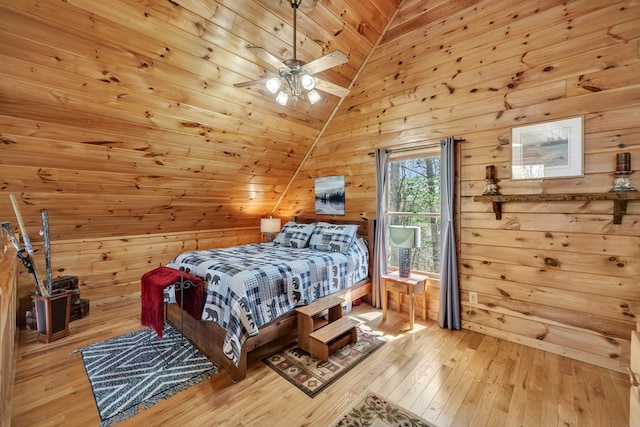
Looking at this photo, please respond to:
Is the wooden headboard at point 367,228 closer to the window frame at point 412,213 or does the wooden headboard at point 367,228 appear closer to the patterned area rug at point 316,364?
the window frame at point 412,213

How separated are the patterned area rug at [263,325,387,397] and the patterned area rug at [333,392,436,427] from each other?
317mm

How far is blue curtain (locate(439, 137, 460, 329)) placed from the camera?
308cm

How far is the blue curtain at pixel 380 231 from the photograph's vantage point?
12.1 ft

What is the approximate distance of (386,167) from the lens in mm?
3742

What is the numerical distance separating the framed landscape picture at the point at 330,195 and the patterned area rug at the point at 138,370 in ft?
8.35

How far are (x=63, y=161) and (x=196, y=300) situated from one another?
6.38ft

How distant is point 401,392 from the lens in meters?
2.13

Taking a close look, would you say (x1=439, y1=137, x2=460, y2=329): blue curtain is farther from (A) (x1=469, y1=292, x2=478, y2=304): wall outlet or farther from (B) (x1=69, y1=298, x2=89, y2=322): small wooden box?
(B) (x1=69, y1=298, x2=89, y2=322): small wooden box

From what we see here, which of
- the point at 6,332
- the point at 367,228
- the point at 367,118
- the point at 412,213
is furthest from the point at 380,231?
the point at 6,332

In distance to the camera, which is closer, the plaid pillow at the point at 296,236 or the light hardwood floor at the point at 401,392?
the light hardwood floor at the point at 401,392

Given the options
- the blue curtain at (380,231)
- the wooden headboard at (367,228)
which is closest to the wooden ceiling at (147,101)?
the blue curtain at (380,231)

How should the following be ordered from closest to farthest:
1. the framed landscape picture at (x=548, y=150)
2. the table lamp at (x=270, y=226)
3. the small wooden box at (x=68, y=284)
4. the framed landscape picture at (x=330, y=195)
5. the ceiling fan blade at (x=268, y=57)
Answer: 1. the ceiling fan blade at (x=268, y=57)
2. the framed landscape picture at (x=548, y=150)
3. the small wooden box at (x=68, y=284)
4. the framed landscape picture at (x=330, y=195)
5. the table lamp at (x=270, y=226)

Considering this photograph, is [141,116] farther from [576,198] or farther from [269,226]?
[576,198]

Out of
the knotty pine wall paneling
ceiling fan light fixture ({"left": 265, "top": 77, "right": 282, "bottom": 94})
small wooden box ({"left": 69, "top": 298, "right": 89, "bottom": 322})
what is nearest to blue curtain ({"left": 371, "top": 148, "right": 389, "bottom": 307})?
the knotty pine wall paneling
